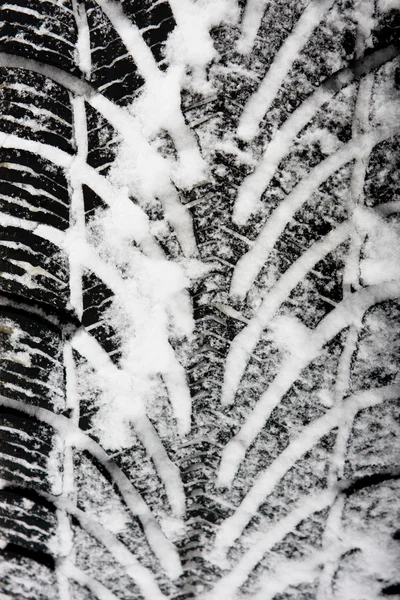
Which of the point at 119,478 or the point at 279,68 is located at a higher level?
the point at 279,68

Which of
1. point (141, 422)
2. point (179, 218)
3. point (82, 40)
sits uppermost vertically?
point (82, 40)

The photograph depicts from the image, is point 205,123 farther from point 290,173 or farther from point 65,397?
point 65,397

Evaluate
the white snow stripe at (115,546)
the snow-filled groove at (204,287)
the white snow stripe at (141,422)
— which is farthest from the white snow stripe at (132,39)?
the white snow stripe at (115,546)

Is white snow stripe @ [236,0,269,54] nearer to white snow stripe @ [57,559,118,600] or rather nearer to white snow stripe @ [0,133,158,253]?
white snow stripe @ [0,133,158,253]

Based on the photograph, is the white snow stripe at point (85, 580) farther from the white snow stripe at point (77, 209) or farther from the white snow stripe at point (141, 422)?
the white snow stripe at point (77, 209)

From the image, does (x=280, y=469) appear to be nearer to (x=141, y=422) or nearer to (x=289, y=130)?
(x=141, y=422)

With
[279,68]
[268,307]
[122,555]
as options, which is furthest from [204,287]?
[122,555]
